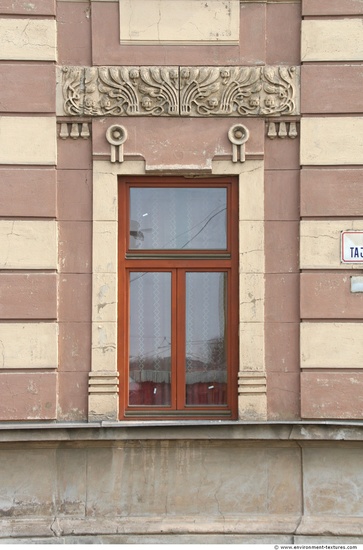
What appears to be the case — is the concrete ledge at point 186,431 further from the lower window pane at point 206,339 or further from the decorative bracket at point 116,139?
the decorative bracket at point 116,139

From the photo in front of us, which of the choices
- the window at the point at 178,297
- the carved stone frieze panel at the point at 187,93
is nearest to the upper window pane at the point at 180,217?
the window at the point at 178,297

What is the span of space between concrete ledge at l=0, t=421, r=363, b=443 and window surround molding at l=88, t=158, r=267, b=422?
17cm

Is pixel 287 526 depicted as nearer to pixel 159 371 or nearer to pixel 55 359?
pixel 159 371

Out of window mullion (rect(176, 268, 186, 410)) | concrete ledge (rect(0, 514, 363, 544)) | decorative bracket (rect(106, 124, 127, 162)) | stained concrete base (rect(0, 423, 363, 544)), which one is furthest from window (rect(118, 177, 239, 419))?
concrete ledge (rect(0, 514, 363, 544))

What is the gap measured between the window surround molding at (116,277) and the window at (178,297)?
5.1 inches

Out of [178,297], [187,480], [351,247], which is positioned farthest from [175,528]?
[351,247]

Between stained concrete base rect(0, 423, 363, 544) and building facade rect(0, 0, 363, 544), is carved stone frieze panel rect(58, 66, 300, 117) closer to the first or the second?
building facade rect(0, 0, 363, 544)

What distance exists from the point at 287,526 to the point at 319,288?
2.19m

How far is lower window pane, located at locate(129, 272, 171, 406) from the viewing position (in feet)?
31.0

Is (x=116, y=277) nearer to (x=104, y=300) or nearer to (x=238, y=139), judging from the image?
(x=104, y=300)

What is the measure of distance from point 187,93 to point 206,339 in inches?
91.3

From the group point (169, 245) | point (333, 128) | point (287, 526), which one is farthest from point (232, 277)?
point (287, 526)

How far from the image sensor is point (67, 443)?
9156 mm

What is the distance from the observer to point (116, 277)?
30.6 feet
